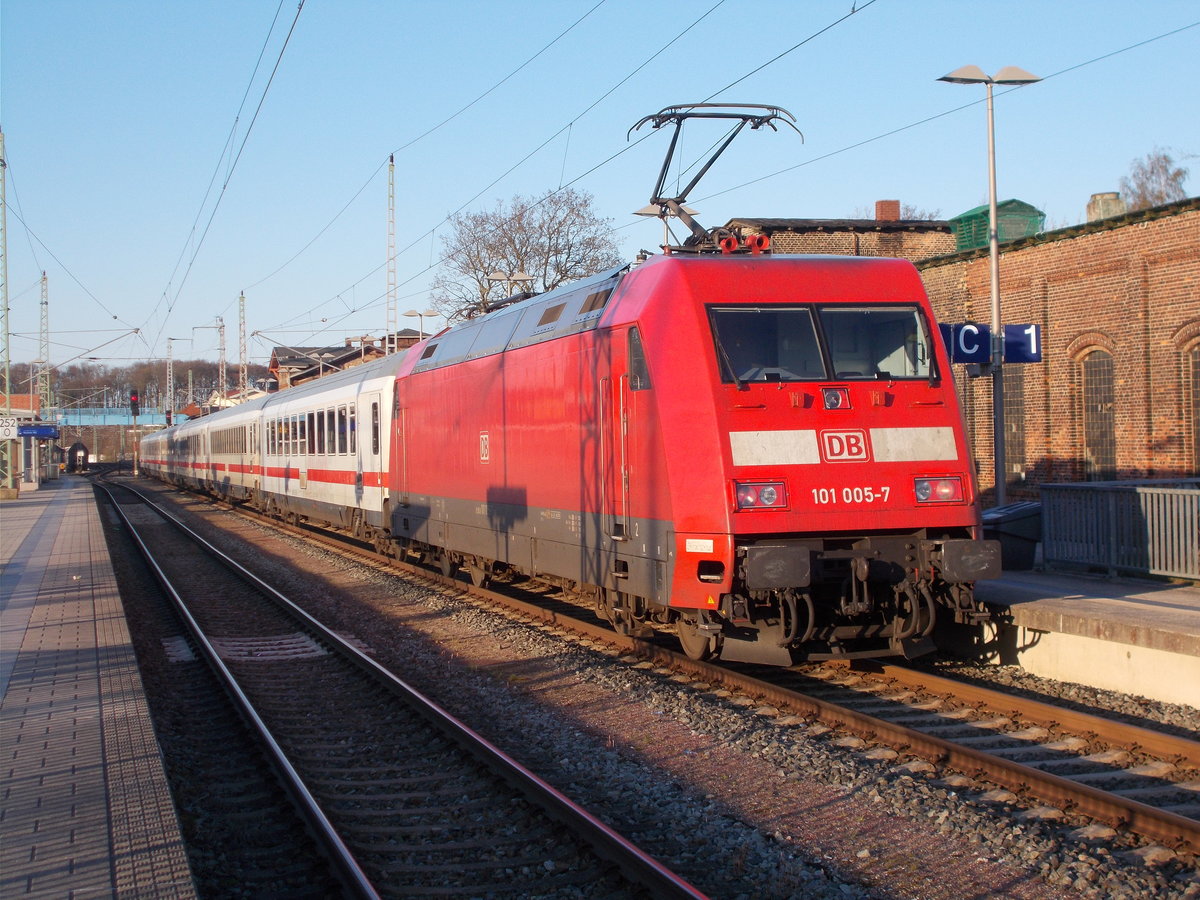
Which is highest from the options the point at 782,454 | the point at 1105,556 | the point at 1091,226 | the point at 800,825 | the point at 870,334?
the point at 1091,226

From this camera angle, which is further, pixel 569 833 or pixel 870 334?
pixel 870 334

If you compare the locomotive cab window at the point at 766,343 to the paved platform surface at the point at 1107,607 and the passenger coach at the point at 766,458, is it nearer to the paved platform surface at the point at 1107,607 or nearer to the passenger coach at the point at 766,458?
the passenger coach at the point at 766,458

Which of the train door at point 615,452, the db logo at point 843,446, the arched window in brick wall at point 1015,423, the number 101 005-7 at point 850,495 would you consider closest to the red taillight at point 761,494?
the number 101 005-7 at point 850,495

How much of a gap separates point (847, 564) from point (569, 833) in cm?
365

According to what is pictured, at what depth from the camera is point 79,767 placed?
668 cm

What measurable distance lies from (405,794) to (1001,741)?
401cm

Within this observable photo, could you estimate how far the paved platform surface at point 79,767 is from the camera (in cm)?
499

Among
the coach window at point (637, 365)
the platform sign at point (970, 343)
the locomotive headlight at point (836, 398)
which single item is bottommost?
the locomotive headlight at point (836, 398)

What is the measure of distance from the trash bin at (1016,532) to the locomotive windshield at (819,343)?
5.01 m

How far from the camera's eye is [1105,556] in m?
12.4

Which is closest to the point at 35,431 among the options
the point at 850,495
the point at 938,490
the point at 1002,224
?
the point at 1002,224

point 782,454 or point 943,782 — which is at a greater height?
point 782,454

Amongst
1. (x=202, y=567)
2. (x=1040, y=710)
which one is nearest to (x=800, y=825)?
(x=1040, y=710)

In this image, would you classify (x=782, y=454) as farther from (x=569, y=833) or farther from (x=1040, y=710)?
(x=569, y=833)
